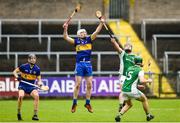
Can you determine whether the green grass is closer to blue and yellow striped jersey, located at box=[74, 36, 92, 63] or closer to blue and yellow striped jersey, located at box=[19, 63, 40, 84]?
blue and yellow striped jersey, located at box=[19, 63, 40, 84]

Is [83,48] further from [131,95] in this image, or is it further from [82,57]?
[131,95]

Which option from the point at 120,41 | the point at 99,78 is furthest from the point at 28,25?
the point at 99,78

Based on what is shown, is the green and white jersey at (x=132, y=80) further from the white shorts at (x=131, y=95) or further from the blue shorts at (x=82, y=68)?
the blue shorts at (x=82, y=68)

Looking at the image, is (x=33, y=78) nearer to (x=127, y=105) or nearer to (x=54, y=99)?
(x=127, y=105)

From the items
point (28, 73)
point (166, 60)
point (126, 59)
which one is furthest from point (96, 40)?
point (126, 59)

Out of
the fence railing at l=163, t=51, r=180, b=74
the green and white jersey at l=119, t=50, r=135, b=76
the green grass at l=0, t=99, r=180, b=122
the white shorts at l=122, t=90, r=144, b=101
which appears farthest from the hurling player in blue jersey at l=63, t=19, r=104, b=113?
the fence railing at l=163, t=51, r=180, b=74

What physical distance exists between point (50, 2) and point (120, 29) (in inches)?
185

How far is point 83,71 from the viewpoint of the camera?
2367 centimetres

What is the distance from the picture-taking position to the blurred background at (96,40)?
122ft

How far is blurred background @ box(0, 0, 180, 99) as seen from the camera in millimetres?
37188

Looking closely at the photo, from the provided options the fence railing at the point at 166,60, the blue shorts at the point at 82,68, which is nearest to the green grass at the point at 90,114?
the blue shorts at the point at 82,68

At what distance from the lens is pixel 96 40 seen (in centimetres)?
4166

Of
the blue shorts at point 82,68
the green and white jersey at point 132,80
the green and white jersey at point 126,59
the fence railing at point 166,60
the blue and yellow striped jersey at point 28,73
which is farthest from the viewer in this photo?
the fence railing at point 166,60

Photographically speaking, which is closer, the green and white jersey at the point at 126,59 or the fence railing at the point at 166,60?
the green and white jersey at the point at 126,59
